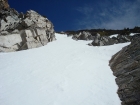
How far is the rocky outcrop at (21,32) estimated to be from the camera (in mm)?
24078

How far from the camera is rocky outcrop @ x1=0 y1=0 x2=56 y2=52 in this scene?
24.1 meters

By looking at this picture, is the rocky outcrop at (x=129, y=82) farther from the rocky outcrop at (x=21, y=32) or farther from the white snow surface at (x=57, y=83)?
Result: the rocky outcrop at (x=21, y=32)

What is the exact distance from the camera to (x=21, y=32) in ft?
87.4

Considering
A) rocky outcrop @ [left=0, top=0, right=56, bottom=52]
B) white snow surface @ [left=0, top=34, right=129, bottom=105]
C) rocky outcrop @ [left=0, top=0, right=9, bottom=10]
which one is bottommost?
white snow surface @ [left=0, top=34, right=129, bottom=105]

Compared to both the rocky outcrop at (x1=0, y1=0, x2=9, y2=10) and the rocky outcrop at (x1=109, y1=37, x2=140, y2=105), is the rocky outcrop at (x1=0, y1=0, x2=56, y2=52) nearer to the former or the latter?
the rocky outcrop at (x1=0, y1=0, x2=9, y2=10)

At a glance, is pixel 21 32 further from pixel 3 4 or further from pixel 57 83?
pixel 57 83

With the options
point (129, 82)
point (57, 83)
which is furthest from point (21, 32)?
point (129, 82)

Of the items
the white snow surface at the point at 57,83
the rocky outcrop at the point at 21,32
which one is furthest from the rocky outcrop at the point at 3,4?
the white snow surface at the point at 57,83

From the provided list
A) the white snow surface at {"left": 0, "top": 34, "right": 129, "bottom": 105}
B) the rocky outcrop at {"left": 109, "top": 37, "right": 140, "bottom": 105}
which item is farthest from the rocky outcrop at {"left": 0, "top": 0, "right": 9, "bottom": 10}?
the rocky outcrop at {"left": 109, "top": 37, "right": 140, "bottom": 105}

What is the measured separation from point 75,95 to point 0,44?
18.1 meters

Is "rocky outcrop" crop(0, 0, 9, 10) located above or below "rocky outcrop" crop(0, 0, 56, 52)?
above

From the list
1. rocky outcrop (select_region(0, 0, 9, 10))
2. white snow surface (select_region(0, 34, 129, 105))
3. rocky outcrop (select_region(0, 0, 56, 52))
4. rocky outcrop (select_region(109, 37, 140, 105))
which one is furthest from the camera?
rocky outcrop (select_region(0, 0, 9, 10))

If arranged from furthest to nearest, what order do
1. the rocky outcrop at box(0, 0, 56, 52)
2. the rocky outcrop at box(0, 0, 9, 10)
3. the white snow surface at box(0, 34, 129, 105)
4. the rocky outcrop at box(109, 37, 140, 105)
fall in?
the rocky outcrop at box(0, 0, 9, 10), the rocky outcrop at box(0, 0, 56, 52), the white snow surface at box(0, 34, 129, 105), the rocky outcrop at box(109, 37, 140, 105)

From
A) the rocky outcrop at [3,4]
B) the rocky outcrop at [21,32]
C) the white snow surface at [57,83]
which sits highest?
Result: the rocky outcrop at [3,4]
